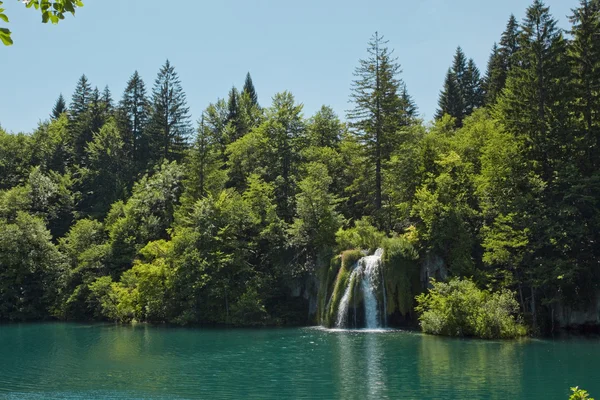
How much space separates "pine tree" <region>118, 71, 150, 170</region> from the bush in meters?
48.1

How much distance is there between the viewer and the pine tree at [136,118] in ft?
235

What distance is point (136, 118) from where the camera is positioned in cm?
7388

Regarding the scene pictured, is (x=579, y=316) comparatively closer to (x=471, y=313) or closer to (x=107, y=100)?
(x=471, y=313)

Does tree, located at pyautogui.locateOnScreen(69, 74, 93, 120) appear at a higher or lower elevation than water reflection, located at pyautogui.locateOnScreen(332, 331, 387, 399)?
higher

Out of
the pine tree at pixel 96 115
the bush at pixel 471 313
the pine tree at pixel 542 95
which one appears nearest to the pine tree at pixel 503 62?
the pine tree at pixel 542 95

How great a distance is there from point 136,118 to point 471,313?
56229 millimetres

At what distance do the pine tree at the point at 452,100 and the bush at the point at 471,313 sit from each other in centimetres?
4366

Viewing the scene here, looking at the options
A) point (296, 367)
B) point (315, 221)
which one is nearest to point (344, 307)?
point (315, 221)

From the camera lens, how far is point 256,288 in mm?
43094

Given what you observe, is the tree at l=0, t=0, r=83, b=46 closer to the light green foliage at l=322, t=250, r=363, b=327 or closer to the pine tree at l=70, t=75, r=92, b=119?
the light green foliage at l=322, t=250, r=363, b=327

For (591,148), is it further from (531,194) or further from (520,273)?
(520,273)

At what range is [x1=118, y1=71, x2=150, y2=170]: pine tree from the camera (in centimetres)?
7150

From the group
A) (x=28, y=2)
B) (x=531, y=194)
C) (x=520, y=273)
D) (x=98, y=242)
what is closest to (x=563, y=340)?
(x=520, y=273)

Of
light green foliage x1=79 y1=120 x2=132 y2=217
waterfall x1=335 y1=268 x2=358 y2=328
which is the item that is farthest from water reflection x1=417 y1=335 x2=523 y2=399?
light green foliage x1=79 y1=120 x2=132 y2=217
